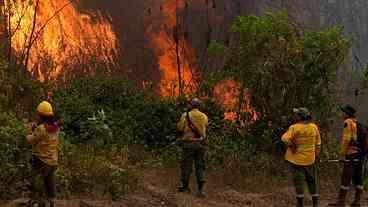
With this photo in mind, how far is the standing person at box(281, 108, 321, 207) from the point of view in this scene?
990 centimetres

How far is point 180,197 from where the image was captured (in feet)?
36.5

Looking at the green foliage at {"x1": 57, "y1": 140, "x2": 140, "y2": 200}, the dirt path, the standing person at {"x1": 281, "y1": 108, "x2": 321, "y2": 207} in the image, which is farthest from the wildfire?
the standing person at {"x1": 281, "y1": 108, "x2": 321, "y2": 207}

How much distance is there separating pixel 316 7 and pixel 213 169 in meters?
14.5

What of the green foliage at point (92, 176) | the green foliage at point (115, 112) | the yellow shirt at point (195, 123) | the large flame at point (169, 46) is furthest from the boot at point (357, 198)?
the large flame at point (169, 46)

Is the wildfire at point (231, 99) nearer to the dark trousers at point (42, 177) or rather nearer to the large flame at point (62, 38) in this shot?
the large flame at point (62, 38)

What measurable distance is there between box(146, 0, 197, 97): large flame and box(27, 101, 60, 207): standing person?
41.5 feet

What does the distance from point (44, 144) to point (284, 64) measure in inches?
313

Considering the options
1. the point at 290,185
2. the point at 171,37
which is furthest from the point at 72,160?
the point at 171,37

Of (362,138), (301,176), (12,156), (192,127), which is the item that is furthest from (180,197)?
(362,138)

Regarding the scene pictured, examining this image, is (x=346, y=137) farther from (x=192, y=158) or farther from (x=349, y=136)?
(x=192, y=158)

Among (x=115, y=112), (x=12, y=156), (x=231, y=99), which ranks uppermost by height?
(x=231, y=99)

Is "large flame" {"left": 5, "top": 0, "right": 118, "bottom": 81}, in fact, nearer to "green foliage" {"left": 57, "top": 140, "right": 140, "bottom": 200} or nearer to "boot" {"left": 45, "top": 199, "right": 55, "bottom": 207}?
"green foliage" {"left": 57, "top": 140, "right": 140, "bottom": 200}

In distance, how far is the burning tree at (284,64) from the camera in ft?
48.3

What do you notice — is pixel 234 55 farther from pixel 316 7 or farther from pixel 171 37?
pixel 316 7
